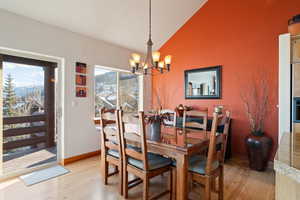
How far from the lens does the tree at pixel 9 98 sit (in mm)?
2477

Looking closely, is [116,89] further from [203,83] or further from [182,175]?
[182,175]

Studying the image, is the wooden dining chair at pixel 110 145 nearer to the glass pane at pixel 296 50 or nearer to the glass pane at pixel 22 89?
the glass pane at pixel 22 89

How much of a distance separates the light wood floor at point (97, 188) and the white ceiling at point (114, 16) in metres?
2.63

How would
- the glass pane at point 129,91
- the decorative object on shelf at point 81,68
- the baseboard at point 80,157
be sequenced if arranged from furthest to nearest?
the glass pane at point 129,91 < the decorative object on shelf at point 81,68 < the baseboard at point 80,157

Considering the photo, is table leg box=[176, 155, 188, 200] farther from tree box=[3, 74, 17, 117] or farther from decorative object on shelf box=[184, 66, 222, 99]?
tree box=[3, 74, 17, 117]

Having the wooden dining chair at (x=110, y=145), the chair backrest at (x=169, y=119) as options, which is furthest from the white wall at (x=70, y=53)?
the chair backrest at (x=169, y=119)

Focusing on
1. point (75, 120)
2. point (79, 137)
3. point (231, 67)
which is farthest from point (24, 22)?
point (231, 67)

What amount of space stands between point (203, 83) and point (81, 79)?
2729mm

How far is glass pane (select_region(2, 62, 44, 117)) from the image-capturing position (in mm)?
2500

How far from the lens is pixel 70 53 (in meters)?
3.09

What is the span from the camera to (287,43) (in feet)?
7.15

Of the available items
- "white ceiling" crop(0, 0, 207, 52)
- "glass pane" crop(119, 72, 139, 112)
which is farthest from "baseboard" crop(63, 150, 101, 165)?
"white ceiling" crop(0, 0, 207, 52)

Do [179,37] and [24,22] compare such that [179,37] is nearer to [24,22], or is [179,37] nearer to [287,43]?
[287,43]

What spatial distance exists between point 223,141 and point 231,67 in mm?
2162
